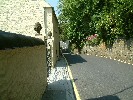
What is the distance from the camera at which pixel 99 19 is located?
3616 centimetres

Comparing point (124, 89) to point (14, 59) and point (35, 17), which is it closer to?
point (14, 59)

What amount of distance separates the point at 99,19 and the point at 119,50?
18.8 feet

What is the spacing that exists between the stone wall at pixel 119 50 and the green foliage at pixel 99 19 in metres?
0.86

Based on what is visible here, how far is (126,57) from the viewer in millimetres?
29031

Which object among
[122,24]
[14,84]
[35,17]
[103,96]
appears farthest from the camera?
[122,24]

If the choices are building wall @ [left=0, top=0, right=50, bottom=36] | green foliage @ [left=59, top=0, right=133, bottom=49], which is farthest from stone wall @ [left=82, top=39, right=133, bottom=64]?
building wall @ [left=0, top=0, right=50, bottom=36]

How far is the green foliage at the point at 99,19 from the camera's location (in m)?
28.7

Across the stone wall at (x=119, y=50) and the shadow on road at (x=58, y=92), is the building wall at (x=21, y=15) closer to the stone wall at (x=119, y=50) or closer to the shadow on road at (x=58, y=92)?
the stone wall at (x=119, y=50)

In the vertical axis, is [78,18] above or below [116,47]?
above

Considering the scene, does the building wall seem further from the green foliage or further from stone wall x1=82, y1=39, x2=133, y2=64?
stone wall x1=82, y1=39, x2=133, y2=64

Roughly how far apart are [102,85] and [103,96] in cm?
276

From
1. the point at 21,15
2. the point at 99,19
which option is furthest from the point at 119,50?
the point at 21,15

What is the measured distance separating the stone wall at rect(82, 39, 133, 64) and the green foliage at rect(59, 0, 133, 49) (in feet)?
2.83

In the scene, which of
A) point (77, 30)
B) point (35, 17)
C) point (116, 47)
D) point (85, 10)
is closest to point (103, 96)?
point (35, 17)
